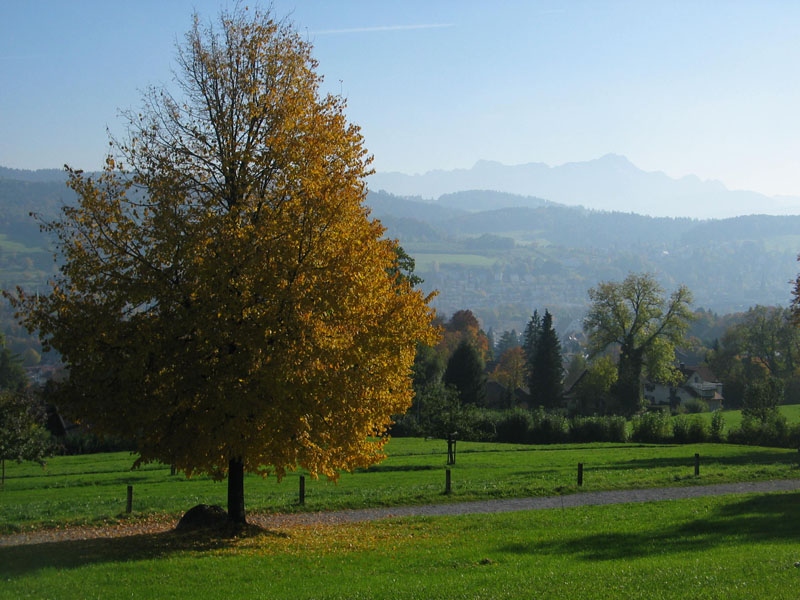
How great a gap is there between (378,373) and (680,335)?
68978mm

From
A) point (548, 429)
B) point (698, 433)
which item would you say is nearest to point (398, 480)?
point (548, 429)

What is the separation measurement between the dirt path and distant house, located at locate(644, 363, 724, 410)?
73.5 metres

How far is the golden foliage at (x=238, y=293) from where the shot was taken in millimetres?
14742

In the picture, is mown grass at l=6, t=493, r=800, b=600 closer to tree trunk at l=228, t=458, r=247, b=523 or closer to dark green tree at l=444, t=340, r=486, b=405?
tree trunk at l=228, t=458, r=247, b=523

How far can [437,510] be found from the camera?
24.1 m

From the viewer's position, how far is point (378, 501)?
25734 millimetres

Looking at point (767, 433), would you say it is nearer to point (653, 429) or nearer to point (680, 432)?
point (680, 432)

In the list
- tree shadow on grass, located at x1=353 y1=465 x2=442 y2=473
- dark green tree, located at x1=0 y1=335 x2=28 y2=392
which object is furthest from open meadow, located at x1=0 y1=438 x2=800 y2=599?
dark green tree, located at x1=0 y1=335 x2=28 y2=392

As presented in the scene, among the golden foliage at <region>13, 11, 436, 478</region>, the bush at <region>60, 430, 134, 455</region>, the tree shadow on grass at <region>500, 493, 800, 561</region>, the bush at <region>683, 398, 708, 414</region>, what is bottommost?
the bush at <region>60, 430, 134, 455</region>

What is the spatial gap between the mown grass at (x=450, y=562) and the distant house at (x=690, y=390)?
8588 cm

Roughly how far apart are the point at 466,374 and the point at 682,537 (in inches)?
2539

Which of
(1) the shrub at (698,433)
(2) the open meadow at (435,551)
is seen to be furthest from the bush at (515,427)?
(2) the open meadow at (435,551)

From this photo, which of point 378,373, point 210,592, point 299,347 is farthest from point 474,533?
point 210,592

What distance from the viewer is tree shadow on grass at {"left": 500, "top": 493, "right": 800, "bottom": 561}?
589 inches
